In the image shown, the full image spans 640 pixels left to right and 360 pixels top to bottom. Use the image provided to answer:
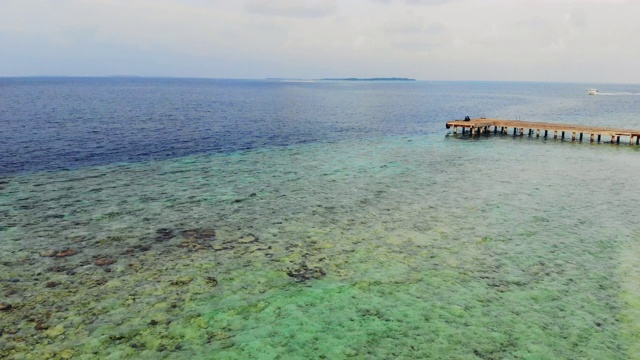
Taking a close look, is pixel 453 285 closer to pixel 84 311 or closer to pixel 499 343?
pixel 499 343

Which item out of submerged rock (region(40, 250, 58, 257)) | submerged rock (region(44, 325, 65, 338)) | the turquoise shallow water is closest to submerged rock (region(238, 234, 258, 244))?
the turquoise shallow water

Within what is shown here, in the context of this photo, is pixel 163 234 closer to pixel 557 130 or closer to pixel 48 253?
pixel 48 253

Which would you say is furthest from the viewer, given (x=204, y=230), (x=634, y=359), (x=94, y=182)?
(x=94, y=182)

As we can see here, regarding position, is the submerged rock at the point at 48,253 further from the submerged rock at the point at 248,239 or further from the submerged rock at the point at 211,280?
the submerged rock at the point at 248,239

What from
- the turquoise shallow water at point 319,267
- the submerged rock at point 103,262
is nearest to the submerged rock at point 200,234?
the turquoise shallow water at point 319,267

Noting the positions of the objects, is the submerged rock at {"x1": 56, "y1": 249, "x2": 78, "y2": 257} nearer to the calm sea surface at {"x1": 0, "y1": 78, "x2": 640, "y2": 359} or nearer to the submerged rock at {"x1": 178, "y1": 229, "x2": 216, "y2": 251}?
the calm sea surface at {"x1": 0, "y1": 78, "x2": 640, "y2": 359}

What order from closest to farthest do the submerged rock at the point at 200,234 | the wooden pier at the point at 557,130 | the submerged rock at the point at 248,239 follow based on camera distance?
the submerged rock at the point at 248,239, the submerged rock at the point at 200,234, the wooden pier at the point at 557,130

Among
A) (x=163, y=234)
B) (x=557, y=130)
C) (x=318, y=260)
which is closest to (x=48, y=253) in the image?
(x=163, y=234)

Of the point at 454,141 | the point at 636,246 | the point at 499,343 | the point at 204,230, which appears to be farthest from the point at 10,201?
the point at 454,141
